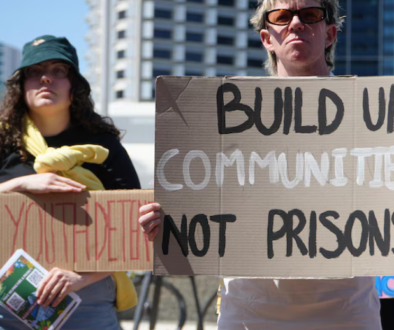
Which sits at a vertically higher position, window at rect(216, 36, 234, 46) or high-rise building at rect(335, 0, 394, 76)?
window at rect(216, 36, 234, 46)

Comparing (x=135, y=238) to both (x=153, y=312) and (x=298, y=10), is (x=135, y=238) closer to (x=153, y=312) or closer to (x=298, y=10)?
(x=298, y=10)

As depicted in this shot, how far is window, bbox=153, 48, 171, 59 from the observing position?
78.0ft

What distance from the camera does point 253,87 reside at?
1.81 meters

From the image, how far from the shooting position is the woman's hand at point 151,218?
1771 mm

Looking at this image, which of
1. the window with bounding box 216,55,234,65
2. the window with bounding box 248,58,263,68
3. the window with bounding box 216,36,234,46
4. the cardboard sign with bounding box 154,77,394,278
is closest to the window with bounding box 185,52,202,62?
the window with bounding box 216,55,234,65

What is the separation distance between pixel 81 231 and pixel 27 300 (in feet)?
0.97

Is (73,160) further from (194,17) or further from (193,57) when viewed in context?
(193,57)

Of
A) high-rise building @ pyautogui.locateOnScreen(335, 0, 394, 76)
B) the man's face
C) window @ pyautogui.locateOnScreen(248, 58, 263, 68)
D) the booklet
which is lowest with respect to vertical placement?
the booklet

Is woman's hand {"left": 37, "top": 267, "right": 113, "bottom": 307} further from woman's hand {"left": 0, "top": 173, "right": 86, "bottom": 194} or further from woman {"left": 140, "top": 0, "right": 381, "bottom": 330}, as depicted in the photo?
woman {"left": 140, "top": 0, "right": 381, "bottom": 330}

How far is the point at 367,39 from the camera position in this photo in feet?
49.0

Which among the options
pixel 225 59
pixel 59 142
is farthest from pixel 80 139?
pixel 225 59

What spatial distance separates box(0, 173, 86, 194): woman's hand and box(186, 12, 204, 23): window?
20.8 metres

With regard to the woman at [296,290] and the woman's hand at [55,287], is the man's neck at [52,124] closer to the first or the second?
the woman's hand at [55,287]

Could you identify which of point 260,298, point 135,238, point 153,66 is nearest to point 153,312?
point 135,238
